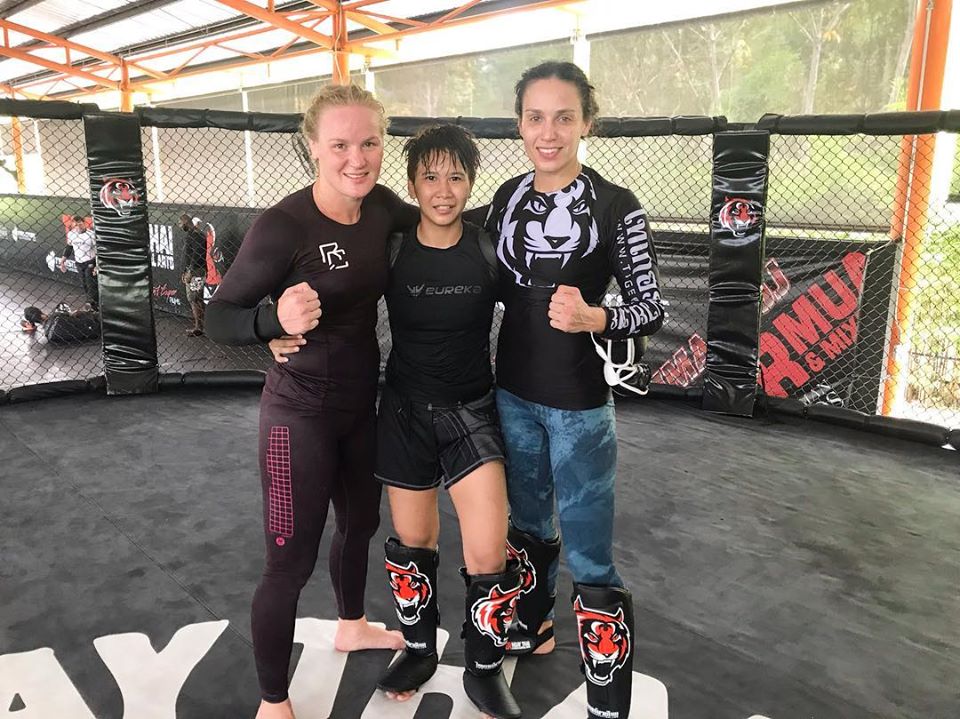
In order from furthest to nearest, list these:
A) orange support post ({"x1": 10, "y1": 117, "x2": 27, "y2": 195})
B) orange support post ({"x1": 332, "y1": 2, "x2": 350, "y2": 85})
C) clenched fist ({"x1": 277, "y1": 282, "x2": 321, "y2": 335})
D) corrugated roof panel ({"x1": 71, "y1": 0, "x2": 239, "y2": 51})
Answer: orange support post ({"x1": 10, "y1": 117, "x2": 27, "y2": 195}), corrugated roof panel ({"x1": 71, "y1": 0, "x2": 239, "y2": 51}), orange support post ({"x1": 332, "y1": 2, "x2": 350, "y2": 85}), clenched fist ({"x1": 277, "y1": 282, "x2": 321, "y2": 335})

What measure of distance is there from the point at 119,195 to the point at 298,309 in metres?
3.11

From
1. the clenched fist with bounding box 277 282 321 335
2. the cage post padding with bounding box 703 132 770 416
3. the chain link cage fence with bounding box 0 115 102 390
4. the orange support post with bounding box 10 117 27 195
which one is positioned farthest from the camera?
the orange support post with bounding box 10 117 27 195

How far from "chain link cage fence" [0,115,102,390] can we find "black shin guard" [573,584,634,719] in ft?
12.5

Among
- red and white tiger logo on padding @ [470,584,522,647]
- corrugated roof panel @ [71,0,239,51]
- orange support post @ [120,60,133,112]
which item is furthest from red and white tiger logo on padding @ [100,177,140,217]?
orange support post @ [120,60,133,112]

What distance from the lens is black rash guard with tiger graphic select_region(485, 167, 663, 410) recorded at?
1549 mm

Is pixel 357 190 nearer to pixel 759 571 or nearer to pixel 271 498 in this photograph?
pixel 271 498

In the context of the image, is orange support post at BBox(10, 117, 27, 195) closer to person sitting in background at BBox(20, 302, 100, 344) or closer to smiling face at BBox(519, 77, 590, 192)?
person sitting in background at BBox(20, 302, 100, 344)

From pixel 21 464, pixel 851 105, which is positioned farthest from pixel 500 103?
pixel 21 464

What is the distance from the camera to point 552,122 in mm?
1518

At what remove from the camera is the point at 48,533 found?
260 centimetres

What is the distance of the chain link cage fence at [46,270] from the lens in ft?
18.7

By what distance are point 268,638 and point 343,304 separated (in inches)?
29.1

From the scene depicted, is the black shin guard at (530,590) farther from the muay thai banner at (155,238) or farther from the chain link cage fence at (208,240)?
the muay thai banner at (155,238)

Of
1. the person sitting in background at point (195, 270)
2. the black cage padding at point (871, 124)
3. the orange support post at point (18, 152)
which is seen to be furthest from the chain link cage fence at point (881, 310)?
the orange support post at point (18, 152)
